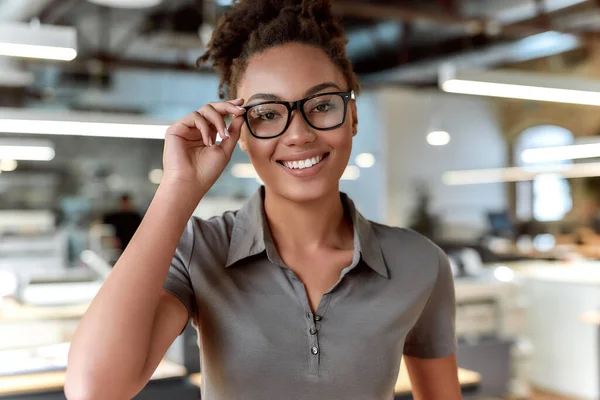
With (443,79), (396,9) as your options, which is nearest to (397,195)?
(396,9)

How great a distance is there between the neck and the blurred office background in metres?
3.57

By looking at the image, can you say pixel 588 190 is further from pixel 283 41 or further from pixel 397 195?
pixel 283 41

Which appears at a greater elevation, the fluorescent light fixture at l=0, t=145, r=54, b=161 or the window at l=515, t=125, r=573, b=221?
the fluorescent light fixture at l=0, t=145, r=54, b=161

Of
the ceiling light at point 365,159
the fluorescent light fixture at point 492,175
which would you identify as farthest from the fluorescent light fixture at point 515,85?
the fluorescent light fixture at point 492,175

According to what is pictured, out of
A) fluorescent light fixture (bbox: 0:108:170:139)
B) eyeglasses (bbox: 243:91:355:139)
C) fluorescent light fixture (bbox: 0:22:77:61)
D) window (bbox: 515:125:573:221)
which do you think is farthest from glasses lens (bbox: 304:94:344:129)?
window (bbox: 515:125:573:221)

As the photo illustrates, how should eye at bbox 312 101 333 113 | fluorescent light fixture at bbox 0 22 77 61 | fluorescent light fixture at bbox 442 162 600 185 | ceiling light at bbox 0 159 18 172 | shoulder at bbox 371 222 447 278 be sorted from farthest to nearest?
fluorescent light fixture at bbox 442 162 600 185 < ceiling light at bbox 0 159 18 172 < fluorescent light fixture at bbox 0 22 77 61 < shoulder at bbox 371 222 447 278 < eye at bbox 312 101 333 113

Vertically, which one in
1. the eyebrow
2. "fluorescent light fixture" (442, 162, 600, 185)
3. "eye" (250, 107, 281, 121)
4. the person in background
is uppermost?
the eyebrow

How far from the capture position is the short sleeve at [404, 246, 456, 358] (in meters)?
1.36

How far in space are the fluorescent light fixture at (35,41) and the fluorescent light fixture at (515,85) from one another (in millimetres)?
2273

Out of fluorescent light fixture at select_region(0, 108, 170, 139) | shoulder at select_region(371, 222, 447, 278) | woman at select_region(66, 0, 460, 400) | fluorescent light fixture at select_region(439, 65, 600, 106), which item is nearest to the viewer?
woman at select_region(66, 0, 460, 400)

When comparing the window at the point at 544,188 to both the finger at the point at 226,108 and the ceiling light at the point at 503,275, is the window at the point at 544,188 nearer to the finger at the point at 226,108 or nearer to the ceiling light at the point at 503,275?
the ceiling light at the point at 503,275

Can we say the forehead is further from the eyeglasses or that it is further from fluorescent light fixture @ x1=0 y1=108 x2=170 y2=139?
fluorescent light fixture @ x1=0 y1=108 x2=170 y2=139

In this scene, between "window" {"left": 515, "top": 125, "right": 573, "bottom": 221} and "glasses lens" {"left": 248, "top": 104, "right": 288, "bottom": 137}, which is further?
"window" {"left": 515, "top": 125, "right": 573, "bottom": 221}

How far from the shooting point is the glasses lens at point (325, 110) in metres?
1.21
